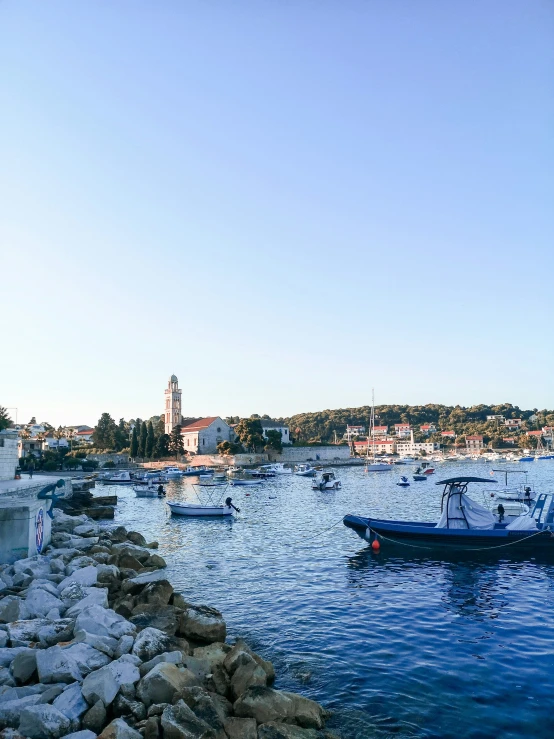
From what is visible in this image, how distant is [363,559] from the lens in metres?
26.5

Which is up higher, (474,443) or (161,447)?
(161,447)

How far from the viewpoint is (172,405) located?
496 ft

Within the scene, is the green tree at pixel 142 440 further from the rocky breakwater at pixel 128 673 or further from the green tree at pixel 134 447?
the rocky breakwater at pixel 128 673

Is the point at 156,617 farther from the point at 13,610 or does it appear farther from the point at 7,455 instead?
the point at 7,455

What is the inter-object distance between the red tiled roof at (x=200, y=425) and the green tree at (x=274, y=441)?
1604 cm

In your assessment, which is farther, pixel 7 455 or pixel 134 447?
pixel 134 447

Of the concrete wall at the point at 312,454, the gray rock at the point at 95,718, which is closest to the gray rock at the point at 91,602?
the gray rock at the point at 95,718

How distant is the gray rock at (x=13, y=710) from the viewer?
29.4 ft

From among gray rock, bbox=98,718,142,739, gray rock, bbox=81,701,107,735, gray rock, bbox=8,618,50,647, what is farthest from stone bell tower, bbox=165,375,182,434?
gray rock, bbox=98,718,142,739

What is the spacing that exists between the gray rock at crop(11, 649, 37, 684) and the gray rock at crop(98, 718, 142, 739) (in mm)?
2714

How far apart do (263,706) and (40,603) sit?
24.2 ft

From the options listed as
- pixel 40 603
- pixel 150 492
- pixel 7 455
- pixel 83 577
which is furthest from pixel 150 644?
pixel 150 492

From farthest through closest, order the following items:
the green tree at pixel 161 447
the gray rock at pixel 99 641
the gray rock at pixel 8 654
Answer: the green tree at pixel 161 447 < the gray rock at pixel 99 641 < the gray rock at pixel 8 654

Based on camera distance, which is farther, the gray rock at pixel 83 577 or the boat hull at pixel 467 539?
the boat hull at pixel 467 539
